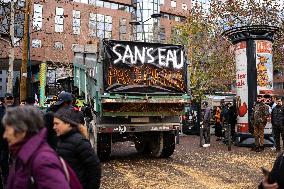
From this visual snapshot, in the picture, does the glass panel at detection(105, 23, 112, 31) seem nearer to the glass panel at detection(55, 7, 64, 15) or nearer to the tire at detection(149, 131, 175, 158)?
the glass panel at detection(55, 7, 64, 15)

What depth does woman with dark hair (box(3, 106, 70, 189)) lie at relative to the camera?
2590 millimetres

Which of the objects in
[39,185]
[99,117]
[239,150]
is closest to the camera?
[39,185]

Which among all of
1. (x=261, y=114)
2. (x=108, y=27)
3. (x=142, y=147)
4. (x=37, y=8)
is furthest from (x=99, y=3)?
(x=261, y=114)

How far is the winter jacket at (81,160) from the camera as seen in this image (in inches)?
159

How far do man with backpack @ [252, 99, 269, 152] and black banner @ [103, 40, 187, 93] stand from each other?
11.0ft

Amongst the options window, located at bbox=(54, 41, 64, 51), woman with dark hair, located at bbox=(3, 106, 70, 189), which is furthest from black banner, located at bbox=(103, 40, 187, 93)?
window, located at bbox=(54, 41, 64, 51)

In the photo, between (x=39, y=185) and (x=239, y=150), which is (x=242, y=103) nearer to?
(x=239, y=150)

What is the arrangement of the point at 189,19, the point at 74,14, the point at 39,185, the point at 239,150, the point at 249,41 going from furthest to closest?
the point at 74,14 → the point at 189,19 → the point at 249,41 → the point at 239,150 → the point at 39,185

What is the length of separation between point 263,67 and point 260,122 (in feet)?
9.02

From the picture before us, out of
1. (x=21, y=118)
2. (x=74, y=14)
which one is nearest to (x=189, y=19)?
(x=74, y=14)

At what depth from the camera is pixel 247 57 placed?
52.0ft

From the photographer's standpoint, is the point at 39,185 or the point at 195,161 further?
the point at 195,161

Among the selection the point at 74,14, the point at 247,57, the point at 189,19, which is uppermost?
the point at 74,14

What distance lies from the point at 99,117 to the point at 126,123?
809 mm
